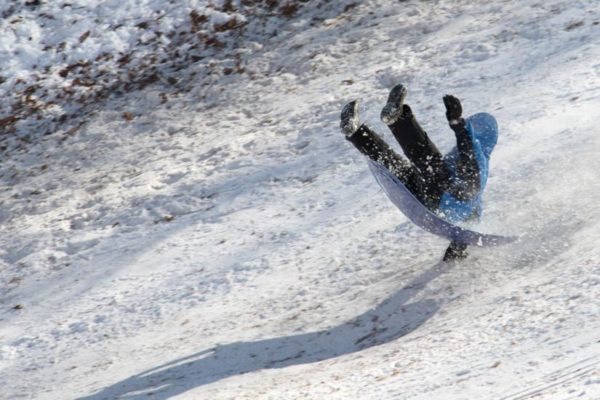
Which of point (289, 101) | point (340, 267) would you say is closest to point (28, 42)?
point (289, 101)

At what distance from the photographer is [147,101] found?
1050 cm

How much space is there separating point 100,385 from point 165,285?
1.32m

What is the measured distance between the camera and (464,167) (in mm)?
6125

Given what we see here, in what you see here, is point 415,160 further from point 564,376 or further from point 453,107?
point 564,376

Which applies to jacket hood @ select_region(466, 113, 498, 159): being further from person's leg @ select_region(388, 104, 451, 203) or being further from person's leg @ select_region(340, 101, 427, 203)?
person's leg @ select_region(340, 101, 427, 203)

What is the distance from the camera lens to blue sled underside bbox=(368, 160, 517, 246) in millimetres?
5965

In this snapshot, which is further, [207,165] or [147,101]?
[147,101]

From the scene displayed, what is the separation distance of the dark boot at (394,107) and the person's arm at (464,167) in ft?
1.16

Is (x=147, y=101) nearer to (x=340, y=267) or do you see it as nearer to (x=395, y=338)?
(x=340, y=267)

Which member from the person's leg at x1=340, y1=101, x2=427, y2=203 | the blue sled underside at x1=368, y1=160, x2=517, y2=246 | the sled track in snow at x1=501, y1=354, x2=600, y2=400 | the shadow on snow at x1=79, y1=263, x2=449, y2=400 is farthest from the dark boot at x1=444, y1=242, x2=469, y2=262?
the sled track in snow at x1=501, y1=354, x2=600, y2=400

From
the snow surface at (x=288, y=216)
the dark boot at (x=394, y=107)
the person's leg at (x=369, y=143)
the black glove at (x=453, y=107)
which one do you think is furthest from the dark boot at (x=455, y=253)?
the dark boot at (x=394, y=107)

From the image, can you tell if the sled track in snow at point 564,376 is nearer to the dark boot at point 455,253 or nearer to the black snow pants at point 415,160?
the black snow pants at point 415,160

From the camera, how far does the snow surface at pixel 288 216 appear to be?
5.37m

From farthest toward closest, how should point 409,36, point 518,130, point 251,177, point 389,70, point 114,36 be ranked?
1. point 114,36
2. point 409,36
3. point 389,70
4. point 251,177
5. point 518,130
